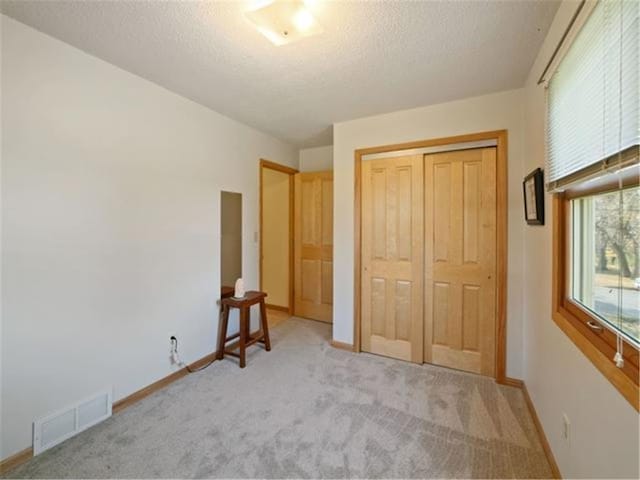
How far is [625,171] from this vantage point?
984 millimetres

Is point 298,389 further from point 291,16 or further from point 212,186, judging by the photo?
point 291,16

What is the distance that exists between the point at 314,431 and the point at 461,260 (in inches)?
72.3

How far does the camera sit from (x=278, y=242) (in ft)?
14.6

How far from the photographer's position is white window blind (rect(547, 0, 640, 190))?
0.90 m

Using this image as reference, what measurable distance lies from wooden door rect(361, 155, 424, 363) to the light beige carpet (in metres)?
0.38

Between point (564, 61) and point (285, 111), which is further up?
point (285, 111)

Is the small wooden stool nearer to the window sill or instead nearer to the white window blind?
the window sill

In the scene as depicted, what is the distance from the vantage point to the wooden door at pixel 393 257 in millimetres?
2768

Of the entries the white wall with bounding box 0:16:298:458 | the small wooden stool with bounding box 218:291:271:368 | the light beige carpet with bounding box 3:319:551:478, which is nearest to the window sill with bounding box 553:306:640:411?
the light beige carpet with bounding box 3:319:551:478

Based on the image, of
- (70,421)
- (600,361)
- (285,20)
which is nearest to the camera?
(600,361)

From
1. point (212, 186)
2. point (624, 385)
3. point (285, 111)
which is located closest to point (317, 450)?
point (624, 385)

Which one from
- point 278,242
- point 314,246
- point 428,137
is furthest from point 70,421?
point 428,137

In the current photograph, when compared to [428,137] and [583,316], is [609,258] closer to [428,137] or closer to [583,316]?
[583,316]

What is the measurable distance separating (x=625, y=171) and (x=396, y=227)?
6.23 ft
